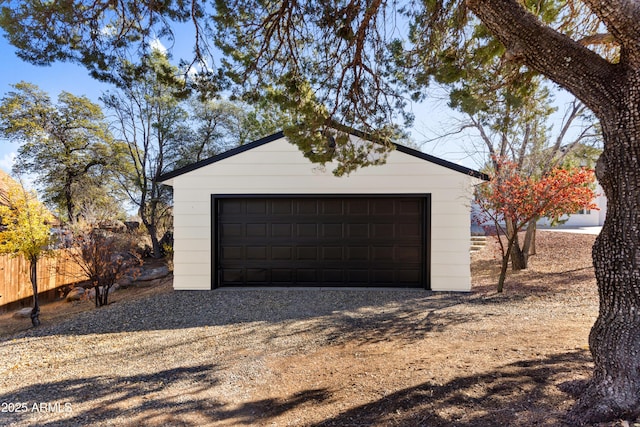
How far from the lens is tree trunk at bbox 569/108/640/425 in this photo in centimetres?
204

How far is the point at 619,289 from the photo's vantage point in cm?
213

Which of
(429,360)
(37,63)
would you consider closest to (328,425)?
(429,360)

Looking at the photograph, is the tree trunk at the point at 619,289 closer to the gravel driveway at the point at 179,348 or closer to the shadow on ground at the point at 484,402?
the shadow on ground at the point at 484,402

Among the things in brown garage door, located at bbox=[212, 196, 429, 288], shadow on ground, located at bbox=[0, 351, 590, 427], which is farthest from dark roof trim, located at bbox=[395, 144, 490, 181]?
shadow on ground, located at bbox=[0, 351, 590, 427]

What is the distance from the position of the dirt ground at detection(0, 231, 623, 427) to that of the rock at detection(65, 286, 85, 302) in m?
8.58

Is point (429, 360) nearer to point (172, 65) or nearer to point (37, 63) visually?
point (172, 65)

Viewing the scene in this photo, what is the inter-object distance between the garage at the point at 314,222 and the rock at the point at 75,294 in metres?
4.63

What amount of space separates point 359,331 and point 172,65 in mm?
4913

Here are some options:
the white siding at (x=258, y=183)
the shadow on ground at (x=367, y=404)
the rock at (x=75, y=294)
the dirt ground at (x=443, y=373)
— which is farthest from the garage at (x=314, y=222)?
the rock at (x=75, y=294)

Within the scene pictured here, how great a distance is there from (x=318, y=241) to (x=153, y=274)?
271 inches

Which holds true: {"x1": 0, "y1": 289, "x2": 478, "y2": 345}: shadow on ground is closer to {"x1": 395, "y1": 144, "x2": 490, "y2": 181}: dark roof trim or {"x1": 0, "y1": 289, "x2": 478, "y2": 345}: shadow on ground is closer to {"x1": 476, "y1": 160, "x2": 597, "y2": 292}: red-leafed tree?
{"x1": 476, "y1": 160, "x2": 597, "y2": 292}: red-leafed tree

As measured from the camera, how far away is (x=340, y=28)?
4809 millimetres

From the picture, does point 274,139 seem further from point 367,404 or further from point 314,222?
point 367,404

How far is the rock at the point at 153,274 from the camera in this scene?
411 inches
